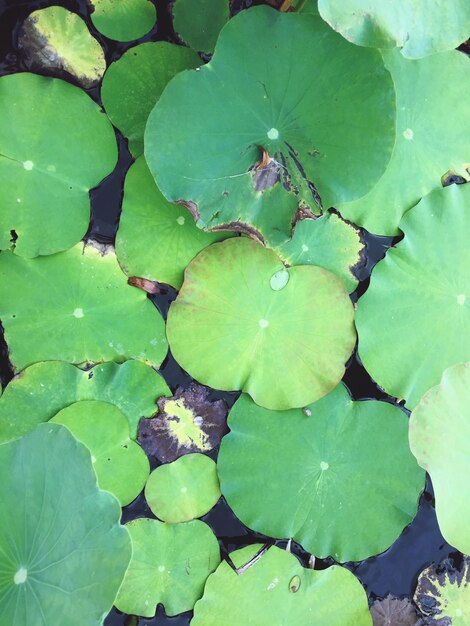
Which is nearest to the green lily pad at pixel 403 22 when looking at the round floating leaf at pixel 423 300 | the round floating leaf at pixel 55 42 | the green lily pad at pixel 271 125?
the green lily pad at pixel 271 125

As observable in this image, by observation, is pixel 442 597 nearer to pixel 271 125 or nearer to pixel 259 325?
pixel 259 325

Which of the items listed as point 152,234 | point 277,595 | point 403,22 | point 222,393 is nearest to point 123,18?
point 152,234

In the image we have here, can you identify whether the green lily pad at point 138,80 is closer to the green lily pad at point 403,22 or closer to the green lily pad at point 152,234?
the green lily pad at point 152,234

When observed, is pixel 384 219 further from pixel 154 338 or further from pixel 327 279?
pixel 154 338

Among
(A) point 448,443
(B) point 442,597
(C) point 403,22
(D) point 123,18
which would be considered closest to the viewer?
(C) point 403,22

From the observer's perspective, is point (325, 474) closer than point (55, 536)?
No

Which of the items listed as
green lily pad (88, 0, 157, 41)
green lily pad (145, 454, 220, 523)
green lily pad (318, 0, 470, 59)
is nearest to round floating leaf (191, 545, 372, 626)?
green lily pad (145, 454, 220, 523)
